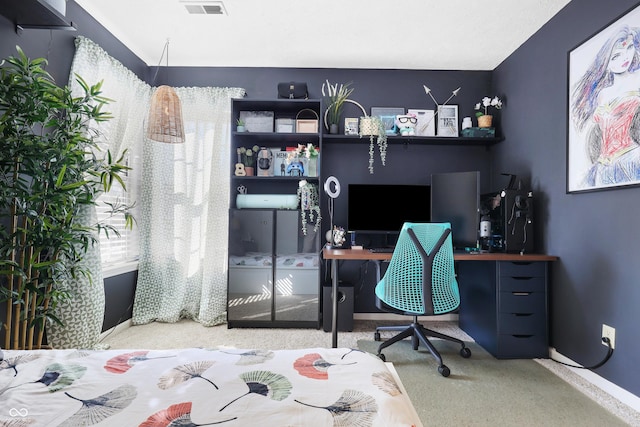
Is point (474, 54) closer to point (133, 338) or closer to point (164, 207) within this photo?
point (164, 207)

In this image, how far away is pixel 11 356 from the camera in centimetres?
101

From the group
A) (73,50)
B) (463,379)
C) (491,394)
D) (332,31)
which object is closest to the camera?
(491,394)

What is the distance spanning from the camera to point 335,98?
11.1ft

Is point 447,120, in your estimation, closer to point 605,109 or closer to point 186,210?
point 605,109

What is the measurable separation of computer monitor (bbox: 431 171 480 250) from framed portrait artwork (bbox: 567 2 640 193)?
2.21ft

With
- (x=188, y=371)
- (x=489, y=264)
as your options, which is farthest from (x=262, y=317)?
(x=188, y=371)

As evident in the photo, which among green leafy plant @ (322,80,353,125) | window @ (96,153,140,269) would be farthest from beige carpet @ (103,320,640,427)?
green leafy plant @ (322,80,353,125)

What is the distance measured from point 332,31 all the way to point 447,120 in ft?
4.93

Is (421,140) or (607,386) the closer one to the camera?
(607,386)

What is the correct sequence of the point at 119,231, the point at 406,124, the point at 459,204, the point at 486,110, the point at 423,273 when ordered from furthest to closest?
the point at 486,110 → the point at 406,124 → the point at 119,231 → the point at 459,204 → the point at 423,273

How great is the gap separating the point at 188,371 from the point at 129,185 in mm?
2794

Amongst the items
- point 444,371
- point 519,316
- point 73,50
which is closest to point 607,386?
point 519,316

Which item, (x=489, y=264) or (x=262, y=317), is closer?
(x=489, y=264)

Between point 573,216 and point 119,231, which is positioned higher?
point 573,216
